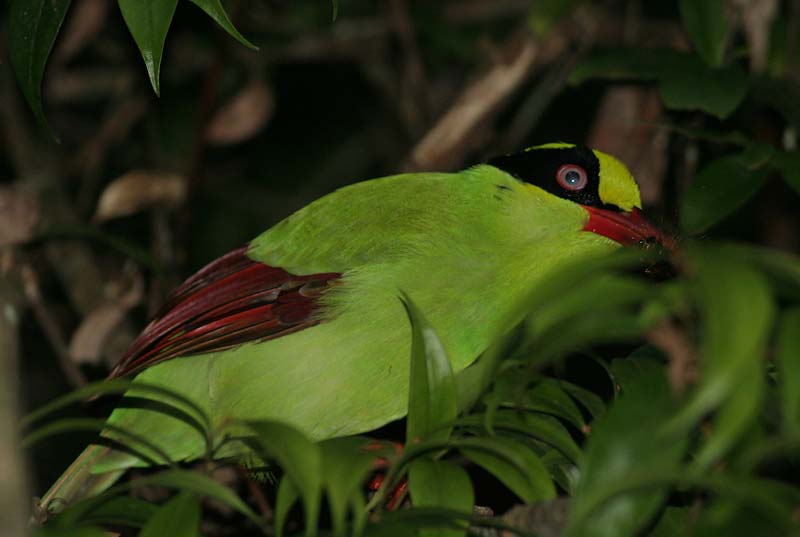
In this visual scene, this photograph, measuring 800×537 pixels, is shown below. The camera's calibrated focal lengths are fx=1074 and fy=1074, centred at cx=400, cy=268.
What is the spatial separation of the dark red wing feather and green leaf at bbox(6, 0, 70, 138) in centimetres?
85

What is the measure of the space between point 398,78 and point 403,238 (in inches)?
108

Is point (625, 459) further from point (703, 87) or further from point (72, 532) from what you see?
point (703, 87)

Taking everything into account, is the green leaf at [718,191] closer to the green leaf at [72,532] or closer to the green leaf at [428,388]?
the green leaf at [428,388]

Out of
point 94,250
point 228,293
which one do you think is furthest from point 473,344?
point 94,250

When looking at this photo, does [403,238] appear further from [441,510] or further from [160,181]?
[160,181]

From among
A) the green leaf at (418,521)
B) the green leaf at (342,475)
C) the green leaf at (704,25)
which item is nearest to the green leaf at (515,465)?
the green leaf at (418,521)

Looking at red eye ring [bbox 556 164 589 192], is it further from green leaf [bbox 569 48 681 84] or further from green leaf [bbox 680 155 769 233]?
green leaf [bbox 569 48 681 84]

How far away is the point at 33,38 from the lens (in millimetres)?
2303

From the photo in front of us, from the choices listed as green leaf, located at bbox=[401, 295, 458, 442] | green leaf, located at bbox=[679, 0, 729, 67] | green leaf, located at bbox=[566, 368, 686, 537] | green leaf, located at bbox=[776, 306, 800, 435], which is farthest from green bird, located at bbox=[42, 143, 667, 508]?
green leaf, located at bbox=[776, 306, 800, 435]

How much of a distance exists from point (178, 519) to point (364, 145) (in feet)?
16.0

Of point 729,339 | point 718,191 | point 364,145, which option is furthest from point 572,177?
point 364,145

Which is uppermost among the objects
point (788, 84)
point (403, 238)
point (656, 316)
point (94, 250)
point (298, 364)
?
point (656, 316)

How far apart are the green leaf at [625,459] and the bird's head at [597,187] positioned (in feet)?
4.52

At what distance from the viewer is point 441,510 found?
169 centimetres
